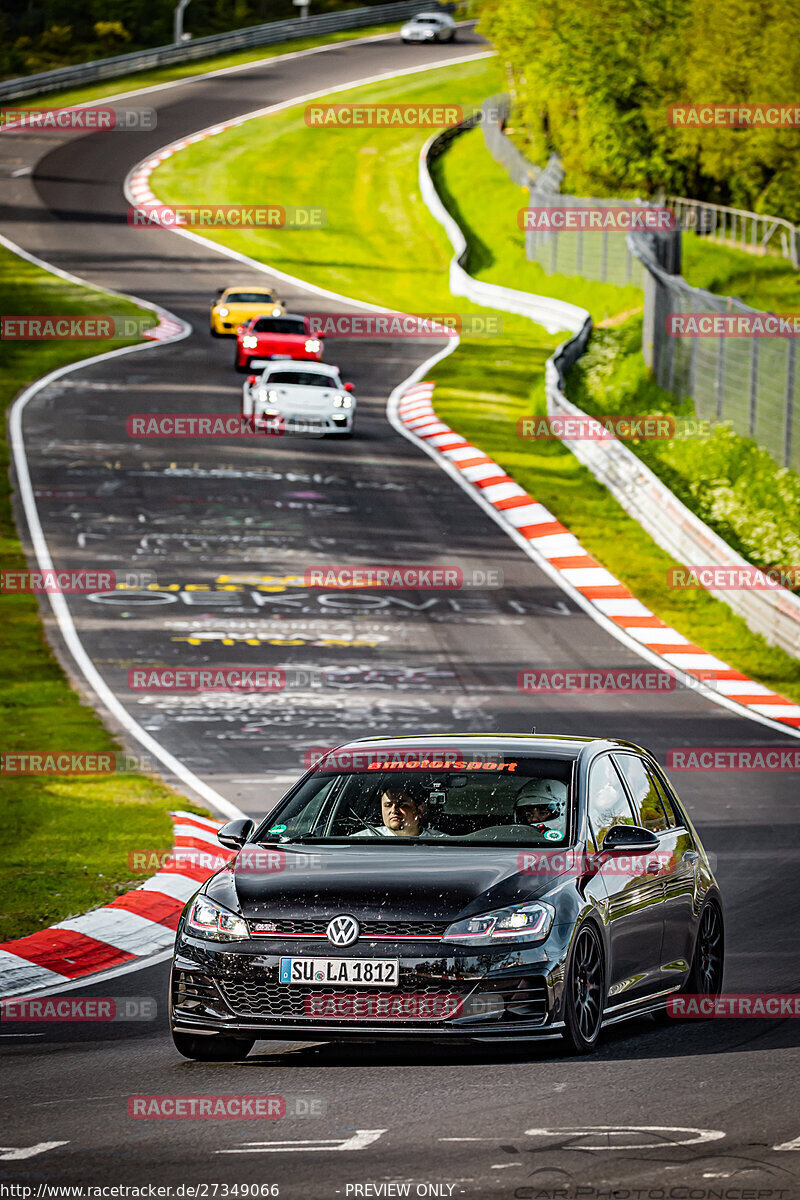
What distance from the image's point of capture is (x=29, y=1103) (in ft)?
25.7

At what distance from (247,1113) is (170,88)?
87.2 metres

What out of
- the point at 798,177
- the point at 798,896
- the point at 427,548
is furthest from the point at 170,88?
the point at 798,896

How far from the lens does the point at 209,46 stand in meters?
97.9

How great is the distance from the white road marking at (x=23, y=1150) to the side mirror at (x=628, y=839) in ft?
9.77

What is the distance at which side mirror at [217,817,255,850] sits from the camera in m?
9.32

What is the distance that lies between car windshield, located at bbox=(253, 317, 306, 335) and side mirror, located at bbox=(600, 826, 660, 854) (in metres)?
34.4

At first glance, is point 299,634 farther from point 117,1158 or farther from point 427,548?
point 117,1158

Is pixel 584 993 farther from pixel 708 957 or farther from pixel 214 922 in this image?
pixel 708 957
